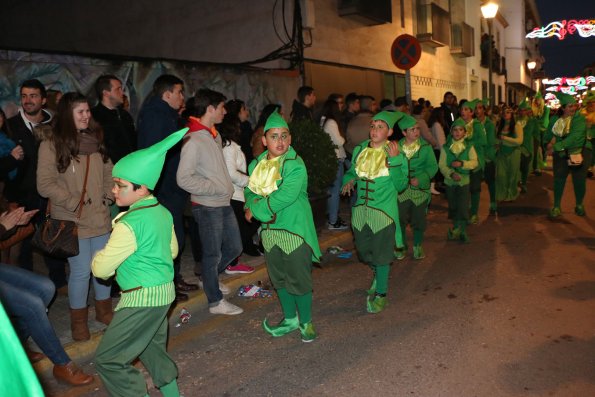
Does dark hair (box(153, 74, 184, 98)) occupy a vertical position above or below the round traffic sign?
below

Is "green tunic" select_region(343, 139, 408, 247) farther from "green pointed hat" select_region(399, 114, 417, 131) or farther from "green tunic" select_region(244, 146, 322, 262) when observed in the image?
"green pointed hat" select_region(399, 114, 417, 131)

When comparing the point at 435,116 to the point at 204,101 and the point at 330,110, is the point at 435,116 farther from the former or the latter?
the point at 204,101

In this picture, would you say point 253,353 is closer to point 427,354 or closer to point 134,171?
point 427,354

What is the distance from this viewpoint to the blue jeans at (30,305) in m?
3.65

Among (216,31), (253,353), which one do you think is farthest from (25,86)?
(216,31)

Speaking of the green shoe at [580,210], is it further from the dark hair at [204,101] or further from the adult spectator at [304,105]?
the dark hair at [204,101]

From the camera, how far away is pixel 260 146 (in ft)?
22.1

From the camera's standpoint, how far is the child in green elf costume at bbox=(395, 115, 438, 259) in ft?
21.7

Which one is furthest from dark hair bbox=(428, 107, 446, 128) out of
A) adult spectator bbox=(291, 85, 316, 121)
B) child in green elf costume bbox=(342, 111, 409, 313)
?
child in green elf costume bbox=(342, 111, 409, 313)

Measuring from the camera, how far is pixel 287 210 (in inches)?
178

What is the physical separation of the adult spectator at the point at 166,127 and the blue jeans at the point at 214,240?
1.05ft

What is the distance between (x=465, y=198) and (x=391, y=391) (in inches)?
184

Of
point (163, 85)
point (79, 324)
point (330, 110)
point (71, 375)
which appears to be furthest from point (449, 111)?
point (71, 375)

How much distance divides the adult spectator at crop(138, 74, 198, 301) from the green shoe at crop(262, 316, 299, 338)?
110cm
